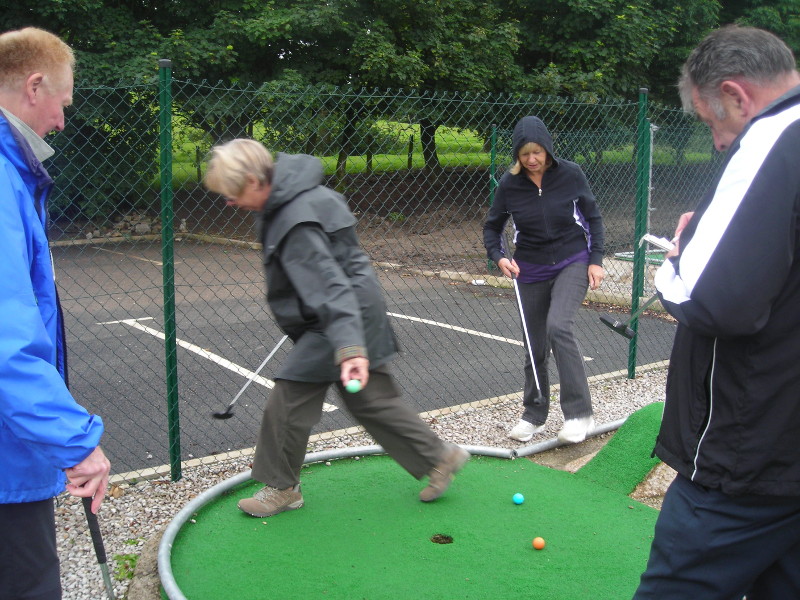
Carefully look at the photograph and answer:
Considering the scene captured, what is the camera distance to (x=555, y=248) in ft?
15.1

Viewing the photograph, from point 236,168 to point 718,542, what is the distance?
7.18 ft

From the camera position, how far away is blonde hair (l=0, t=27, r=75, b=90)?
1941 millimetres

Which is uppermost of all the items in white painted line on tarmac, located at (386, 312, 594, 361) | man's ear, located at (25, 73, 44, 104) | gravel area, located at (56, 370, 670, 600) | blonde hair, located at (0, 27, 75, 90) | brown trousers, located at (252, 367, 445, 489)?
blonde hair, located at (0, 27, 75, 90)

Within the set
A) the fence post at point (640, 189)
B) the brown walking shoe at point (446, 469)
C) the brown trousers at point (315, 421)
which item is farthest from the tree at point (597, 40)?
the brown trousers at point (315, 421)

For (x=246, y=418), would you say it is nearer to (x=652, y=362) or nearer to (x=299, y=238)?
(x=299, y=238)

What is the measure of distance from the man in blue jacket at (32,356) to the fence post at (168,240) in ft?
5.84

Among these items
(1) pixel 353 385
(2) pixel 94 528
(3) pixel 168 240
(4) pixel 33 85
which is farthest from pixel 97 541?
(3) pixel 168 240

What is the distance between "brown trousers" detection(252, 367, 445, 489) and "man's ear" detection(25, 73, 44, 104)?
1758 millimetres

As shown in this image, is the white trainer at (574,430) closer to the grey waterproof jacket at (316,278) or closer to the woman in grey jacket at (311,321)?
the woman in grey jacket at (311,321)

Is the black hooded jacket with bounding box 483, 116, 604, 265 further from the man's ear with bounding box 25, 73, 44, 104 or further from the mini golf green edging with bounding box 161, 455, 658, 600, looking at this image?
the man's ear with bounding box 25, 73, 44, 104

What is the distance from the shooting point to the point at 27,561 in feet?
6.20

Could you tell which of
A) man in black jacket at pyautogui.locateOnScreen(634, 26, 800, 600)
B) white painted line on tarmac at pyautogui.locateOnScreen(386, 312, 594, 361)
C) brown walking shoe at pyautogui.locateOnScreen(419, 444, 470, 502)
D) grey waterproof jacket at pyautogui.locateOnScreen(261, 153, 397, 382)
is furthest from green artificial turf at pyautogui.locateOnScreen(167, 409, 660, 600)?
white painted line on tarmac at pyautogui.locateOnScreen(386, 312, 594, 361)

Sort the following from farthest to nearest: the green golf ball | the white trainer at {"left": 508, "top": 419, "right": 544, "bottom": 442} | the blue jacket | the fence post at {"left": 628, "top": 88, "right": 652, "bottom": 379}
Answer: the fence post at {"left": 628, "top": 88, "right": 652, "bottom": 379}
the white trainer at {"left": 508, "top": 419, "right": 544, "bottom": 442}
the green golf ball
the blue jacket

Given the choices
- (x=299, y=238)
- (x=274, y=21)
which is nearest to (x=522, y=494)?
(x=299, y=238)
